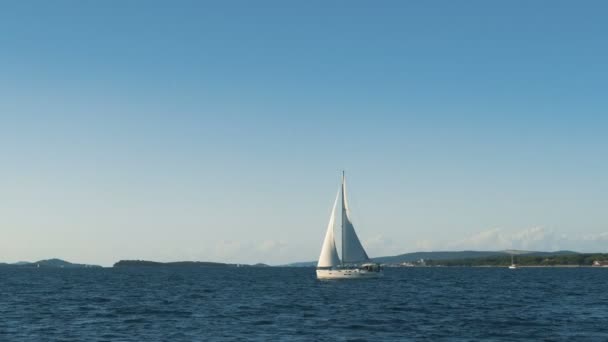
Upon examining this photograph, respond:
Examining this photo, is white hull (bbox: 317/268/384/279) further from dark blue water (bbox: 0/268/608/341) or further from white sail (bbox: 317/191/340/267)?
dark blue water (bbox: 0/268/608/341)

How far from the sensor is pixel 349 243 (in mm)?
122812

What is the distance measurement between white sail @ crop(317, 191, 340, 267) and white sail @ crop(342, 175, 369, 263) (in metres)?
1.77

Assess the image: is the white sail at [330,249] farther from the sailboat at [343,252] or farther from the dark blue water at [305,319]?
the dark blue water at [305,319]

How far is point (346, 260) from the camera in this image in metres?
123

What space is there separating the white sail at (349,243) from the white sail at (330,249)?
1.77 metres

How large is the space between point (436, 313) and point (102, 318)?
31599mm

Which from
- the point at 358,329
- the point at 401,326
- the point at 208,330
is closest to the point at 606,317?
A: the point at 401,326

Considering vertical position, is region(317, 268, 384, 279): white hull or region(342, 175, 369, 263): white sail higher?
region(342, 175, 369, 263): white sail

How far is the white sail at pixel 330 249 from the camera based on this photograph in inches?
A: 4806

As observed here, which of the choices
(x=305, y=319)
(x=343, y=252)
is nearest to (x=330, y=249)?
(x=343, y=252)

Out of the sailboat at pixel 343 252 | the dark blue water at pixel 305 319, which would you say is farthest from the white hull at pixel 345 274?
the dark blue water at pixel 305 319

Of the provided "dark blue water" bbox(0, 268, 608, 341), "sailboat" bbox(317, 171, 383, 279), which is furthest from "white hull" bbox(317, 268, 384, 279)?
"dark blue water" bbox(0, 268, 608, 341)

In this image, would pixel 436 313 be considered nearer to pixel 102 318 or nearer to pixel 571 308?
pixel 571 308

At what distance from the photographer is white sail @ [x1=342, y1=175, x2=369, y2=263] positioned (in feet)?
402
